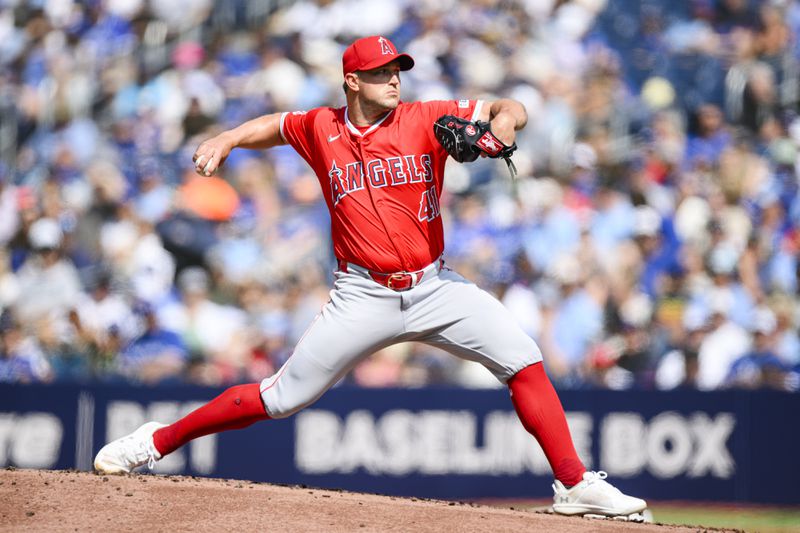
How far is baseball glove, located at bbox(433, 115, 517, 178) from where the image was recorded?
3.94 metres

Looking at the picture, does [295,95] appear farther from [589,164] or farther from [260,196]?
[589,164]

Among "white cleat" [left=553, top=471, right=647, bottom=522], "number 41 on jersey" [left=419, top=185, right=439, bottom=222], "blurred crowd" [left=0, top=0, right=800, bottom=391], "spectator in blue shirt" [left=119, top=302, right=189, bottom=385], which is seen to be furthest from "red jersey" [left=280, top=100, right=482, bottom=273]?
"spectator in blue shirt" [left=119, top=302, right=189, bottom=385]

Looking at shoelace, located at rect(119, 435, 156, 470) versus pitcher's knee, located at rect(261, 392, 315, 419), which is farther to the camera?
shoelace, located at rect(119, 435, 156, 470)

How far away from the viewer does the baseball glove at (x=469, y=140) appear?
3.94m

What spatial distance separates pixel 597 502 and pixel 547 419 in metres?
0.39

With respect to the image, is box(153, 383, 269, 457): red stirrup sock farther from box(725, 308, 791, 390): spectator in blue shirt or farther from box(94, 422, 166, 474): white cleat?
box(725, 308, 791, 390): spectator in blue shirt

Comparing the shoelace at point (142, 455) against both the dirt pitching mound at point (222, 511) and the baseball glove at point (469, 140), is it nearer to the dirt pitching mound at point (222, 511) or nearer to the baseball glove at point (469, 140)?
the dirt pitching mound at point (222, 511)

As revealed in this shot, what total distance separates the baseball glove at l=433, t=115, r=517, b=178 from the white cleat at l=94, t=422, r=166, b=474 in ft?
5.92

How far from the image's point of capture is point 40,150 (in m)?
9.27

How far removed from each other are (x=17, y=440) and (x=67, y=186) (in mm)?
2548

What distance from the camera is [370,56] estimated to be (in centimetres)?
428

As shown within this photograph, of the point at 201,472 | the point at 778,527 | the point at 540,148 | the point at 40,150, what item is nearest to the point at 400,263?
the point at 201,472

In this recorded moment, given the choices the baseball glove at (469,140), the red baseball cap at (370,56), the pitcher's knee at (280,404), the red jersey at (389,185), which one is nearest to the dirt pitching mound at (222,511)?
the pitcher's knee at (280,404)

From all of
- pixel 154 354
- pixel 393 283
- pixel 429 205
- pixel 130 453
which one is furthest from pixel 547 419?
pixel 154 354
